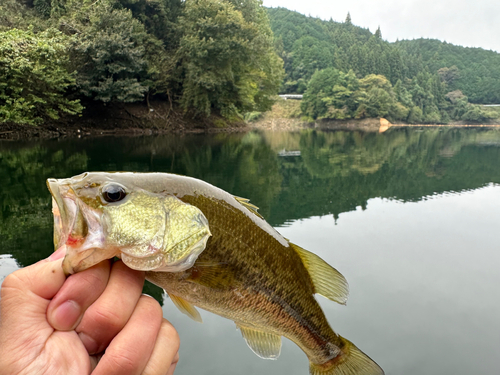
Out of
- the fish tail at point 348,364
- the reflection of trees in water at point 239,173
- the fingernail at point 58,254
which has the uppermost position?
the fingernail at point 58,254

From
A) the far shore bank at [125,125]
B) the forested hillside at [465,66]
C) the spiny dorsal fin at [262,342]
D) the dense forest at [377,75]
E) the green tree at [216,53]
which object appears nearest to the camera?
the spiny dorsal fin at [262,342]

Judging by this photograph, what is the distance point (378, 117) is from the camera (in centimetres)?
7344

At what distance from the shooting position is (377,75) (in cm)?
8788

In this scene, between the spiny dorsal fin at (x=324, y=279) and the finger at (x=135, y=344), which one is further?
the spiny dorsal fin at (x=324, y=279)

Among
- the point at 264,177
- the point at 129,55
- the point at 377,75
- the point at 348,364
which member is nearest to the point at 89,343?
the point at 348,364

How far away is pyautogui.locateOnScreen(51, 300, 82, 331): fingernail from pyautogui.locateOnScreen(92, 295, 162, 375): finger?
163 mm

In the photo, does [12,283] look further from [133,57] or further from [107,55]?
[133,57]

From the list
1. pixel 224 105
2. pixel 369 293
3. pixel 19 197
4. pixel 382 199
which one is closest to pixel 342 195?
pixel 382 199

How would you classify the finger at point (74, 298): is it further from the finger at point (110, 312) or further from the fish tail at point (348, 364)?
the fish tail at point (348, 364)

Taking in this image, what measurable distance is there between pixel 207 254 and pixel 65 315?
0.57 m

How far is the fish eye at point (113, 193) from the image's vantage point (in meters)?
1.32

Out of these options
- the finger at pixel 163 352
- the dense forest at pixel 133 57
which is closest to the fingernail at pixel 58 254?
the finger at pixel 163 352

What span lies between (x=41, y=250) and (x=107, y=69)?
2786cm

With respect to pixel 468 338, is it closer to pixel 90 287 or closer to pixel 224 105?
pixel 90 287
